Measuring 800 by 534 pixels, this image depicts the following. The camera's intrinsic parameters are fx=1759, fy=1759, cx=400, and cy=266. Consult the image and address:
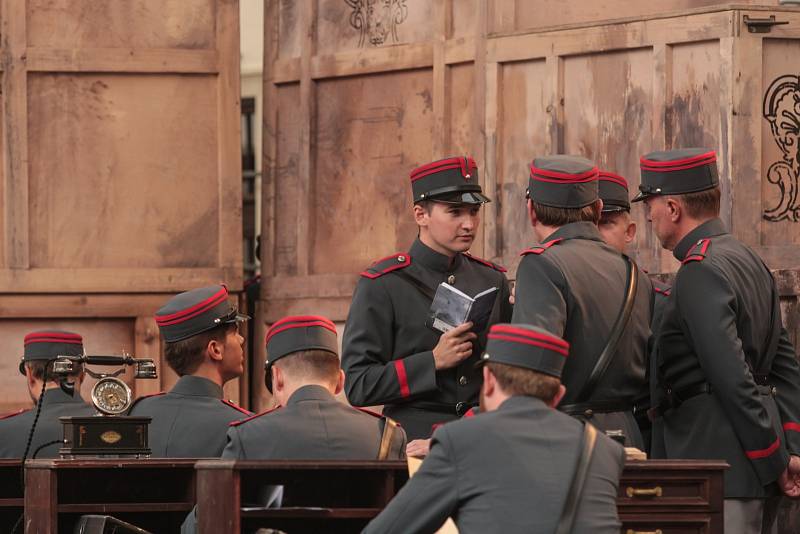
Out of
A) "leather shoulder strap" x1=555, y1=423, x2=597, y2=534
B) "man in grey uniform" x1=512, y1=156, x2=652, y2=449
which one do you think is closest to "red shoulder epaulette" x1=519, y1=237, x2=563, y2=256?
"man in grey uniform" x1=512, y1=156, x2=652, y2=449

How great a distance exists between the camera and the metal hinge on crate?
27.2 feet

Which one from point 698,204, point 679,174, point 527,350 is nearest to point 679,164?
point 679,174

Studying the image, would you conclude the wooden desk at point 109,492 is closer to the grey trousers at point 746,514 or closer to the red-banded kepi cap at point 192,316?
the red-banded kepi cap at point 192,316

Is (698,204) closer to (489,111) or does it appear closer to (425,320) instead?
(425,320)

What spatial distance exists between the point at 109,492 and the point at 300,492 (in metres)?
0.89

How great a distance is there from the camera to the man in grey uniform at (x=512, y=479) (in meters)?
4.09

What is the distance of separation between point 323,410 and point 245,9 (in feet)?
36.0

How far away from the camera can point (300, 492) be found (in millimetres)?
4949

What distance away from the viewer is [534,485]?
4102 millimetres

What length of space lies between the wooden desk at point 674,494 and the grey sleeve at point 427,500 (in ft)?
2.70

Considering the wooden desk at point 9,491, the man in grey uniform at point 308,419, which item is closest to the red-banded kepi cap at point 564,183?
the man in grey uniform at point 308,419

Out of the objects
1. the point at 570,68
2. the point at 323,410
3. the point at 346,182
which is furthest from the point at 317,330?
the point at 346,182

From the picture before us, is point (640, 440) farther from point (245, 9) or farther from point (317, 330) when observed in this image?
point (245, 9)

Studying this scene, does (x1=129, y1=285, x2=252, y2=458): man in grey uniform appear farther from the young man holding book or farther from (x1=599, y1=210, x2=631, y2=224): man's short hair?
(x1=599, y1=210, x2=631, y2=224): man's short hair
